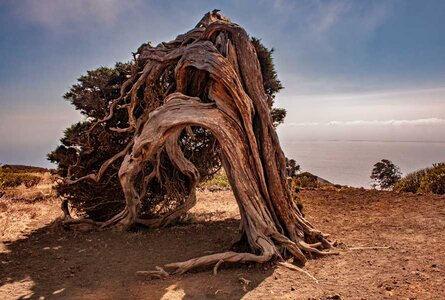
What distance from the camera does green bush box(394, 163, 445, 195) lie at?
49.9 ft

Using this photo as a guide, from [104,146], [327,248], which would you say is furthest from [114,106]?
[327,248]

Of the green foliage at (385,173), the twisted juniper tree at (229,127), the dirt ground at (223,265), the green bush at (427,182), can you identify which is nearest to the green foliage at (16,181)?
the dirt ground at (223,265)

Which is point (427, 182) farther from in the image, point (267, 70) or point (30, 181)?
point (30, 181)

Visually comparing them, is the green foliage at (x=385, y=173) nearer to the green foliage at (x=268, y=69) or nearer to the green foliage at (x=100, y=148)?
the green foliage at (x=268, y=69)

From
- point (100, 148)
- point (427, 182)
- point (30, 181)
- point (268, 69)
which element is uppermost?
point (268, 69)

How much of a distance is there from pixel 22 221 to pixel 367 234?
35.4 ft

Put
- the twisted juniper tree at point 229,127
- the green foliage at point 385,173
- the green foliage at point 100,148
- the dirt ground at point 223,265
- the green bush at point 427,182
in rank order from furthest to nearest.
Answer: the green foliage at point 385,173, the green bush at point 427,182, the green foliage at point 100,148, the twisted juniper tree at point 229,127, the dirt ground at point 223,265

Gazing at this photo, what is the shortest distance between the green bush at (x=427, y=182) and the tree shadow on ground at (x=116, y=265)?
31.4 feet

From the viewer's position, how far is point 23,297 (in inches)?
241

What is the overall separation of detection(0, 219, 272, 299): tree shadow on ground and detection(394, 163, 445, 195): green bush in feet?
31.4

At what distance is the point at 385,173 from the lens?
29.3m

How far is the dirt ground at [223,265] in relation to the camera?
6.05 metres

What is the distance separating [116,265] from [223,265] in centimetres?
236

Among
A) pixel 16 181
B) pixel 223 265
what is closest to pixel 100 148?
pixel 223 265
